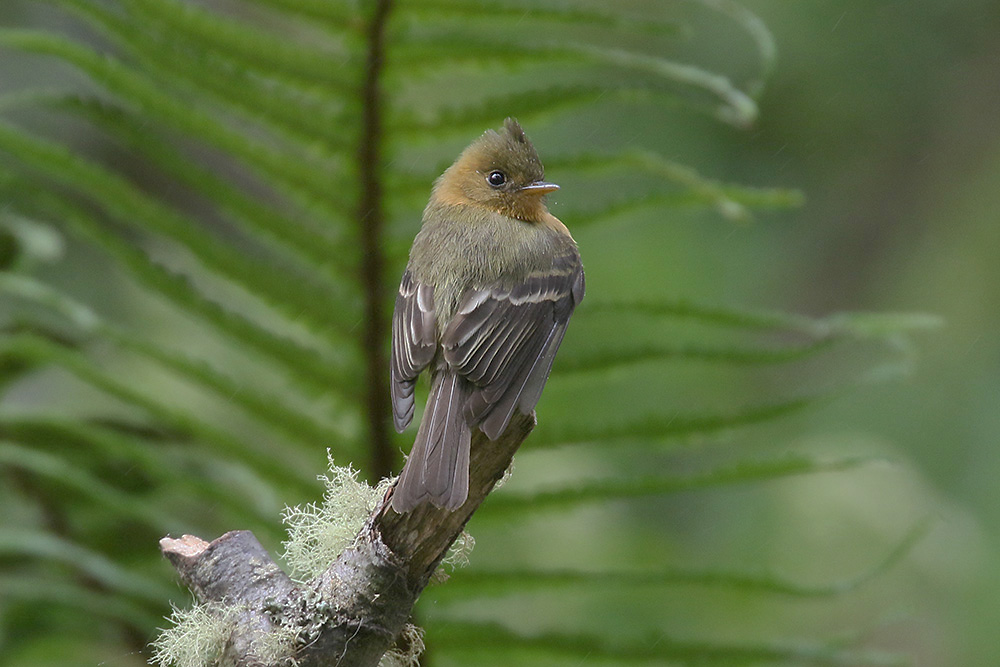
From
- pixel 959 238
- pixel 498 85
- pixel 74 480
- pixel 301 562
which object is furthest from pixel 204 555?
pixel 959 238

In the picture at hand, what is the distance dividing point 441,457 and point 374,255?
1.28 meters

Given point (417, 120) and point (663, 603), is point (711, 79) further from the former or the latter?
point (663, 603)

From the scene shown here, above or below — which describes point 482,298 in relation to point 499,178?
below

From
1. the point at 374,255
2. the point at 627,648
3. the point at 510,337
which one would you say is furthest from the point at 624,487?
the point at 374,255

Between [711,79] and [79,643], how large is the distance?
2.40 metres

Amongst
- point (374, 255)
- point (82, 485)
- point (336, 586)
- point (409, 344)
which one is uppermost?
point (374, 255)

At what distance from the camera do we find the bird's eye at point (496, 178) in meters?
3.34

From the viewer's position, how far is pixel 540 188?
10.6ft

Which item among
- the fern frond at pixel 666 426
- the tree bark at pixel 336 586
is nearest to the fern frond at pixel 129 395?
the fern frond at pixel 666 426

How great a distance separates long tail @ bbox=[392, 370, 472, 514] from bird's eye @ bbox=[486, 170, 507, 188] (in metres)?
0.88

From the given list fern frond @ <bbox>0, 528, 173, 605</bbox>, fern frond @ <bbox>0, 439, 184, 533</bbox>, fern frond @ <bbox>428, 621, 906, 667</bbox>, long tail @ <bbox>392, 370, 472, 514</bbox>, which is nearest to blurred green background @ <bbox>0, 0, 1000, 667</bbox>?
fern frond @ <bbox>428, 621, 906, 667</bbox>

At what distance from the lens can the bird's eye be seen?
3.34 m

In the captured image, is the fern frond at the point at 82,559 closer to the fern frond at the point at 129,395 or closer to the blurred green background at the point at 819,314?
the blurred green background at the point at 819,314

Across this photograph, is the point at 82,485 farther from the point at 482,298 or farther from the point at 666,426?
the point at 666,426
